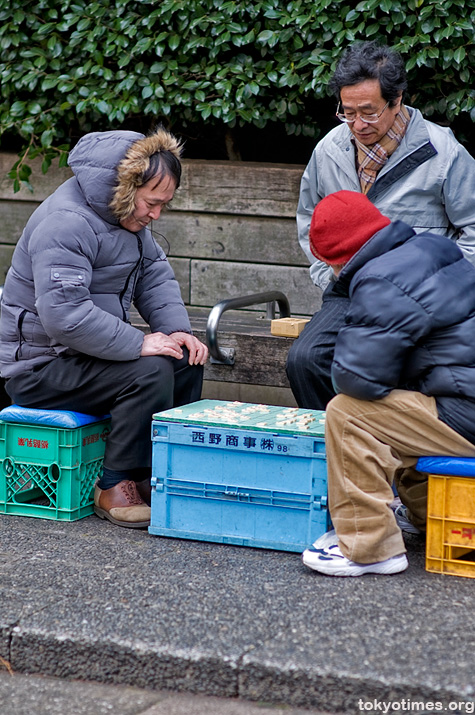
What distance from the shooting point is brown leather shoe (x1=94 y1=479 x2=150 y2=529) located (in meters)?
3.87

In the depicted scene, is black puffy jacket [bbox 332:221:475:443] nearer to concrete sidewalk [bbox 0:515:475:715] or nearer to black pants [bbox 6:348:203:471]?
concrete sidewalk [bbox 0:515:475:715]

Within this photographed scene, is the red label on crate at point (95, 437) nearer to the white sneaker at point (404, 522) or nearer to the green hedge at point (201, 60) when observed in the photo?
the white sneaker at point (404, 522)

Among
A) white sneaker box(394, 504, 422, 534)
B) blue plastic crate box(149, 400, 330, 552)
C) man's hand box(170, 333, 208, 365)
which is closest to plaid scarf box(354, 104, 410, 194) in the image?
man's hand box(170, 333, 208, 365)

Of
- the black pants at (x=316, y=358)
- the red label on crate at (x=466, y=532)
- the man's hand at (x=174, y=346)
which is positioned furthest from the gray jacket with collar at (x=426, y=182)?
the red label on crate at (x=466, y=532)

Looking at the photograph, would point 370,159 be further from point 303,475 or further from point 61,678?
point 61,678

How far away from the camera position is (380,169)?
4.05m

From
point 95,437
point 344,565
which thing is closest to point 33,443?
point 95,437

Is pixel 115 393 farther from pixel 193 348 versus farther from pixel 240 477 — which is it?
pixel 240 477

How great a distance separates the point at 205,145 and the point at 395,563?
11.7 feet

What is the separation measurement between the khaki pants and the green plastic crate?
3.75 ft

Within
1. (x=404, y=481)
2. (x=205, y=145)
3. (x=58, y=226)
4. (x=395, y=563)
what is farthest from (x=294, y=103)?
(x=395, y=563)

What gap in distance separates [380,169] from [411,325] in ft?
4.04

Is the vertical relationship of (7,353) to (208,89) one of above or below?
below

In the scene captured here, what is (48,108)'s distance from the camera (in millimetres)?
5840
